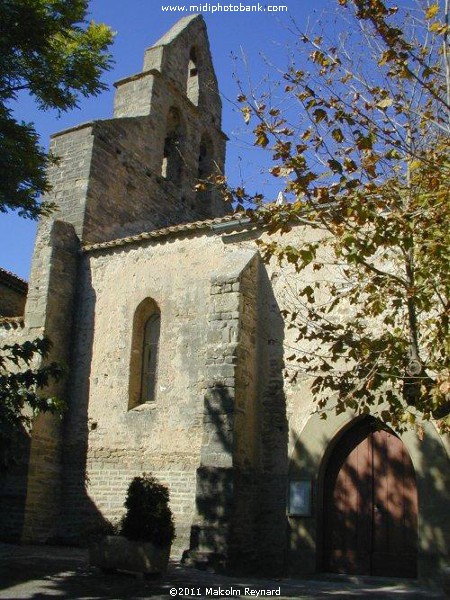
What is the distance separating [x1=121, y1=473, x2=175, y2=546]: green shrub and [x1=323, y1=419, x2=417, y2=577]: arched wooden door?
289 cm

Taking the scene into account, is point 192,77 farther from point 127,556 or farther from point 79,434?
point 127,556

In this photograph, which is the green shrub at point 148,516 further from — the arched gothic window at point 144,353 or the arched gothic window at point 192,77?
the arched gothic window at point 192,77

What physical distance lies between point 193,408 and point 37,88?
6.04m

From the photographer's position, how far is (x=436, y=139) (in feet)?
25.2

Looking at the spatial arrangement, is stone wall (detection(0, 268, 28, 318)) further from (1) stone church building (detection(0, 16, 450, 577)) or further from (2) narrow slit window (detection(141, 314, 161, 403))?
(2) narrow slit window (detection(141, 314, 161, 403))

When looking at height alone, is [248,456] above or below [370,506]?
above

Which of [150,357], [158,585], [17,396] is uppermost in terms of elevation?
[150,357]

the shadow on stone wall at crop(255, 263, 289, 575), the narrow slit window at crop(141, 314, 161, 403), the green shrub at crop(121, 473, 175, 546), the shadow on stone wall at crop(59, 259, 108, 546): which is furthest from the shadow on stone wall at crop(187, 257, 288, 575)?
the shadow on stone wall at crop(59, 259, 108, 546)

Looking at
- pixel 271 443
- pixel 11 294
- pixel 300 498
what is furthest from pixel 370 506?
pixel 11 294

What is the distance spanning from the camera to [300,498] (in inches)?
439

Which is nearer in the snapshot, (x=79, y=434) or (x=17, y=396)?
(x=17, y=396)

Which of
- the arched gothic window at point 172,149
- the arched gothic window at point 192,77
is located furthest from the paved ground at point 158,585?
the arched gothic window at point 192,77

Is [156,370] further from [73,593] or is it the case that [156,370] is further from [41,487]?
[73,593]

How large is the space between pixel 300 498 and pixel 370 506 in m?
1.11
